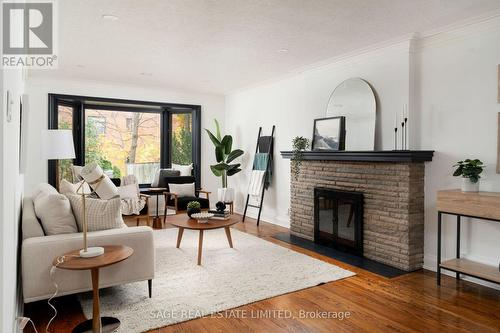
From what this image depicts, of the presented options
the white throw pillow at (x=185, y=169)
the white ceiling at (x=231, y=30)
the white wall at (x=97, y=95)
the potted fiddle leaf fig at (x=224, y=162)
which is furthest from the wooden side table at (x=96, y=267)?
the white throw pillow at (x=185, y=169)

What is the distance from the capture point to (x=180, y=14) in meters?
3.30

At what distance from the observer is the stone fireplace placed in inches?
148

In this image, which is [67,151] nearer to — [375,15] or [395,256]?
[375,15]

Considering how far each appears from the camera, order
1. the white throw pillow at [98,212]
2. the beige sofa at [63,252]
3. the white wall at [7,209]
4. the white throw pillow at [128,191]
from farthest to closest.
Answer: the white throw pillow at [128,191]
the white throw pillow at [98,212]
the beige sofa at [63,252]
the white wall at [7,209]

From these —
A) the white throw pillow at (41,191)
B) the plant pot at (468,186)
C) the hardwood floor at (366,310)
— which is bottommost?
the hardwood floor at (366,310)

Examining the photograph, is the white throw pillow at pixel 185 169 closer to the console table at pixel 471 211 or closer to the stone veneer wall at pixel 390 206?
the stone veneer wall at pixel 390 206

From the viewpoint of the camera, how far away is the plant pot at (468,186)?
329 centimetres

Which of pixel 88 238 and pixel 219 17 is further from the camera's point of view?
pixel 219 17

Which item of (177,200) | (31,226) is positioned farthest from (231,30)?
(177,200)

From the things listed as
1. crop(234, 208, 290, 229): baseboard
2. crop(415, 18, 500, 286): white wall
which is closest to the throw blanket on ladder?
crop(234, 208, 290, 229): baseboard

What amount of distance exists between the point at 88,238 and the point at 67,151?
1.20m

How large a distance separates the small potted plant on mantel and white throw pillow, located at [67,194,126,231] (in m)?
3.11

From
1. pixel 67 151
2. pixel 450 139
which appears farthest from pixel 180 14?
pixel 450 139

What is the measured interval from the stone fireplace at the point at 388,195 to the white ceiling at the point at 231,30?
1320mm
